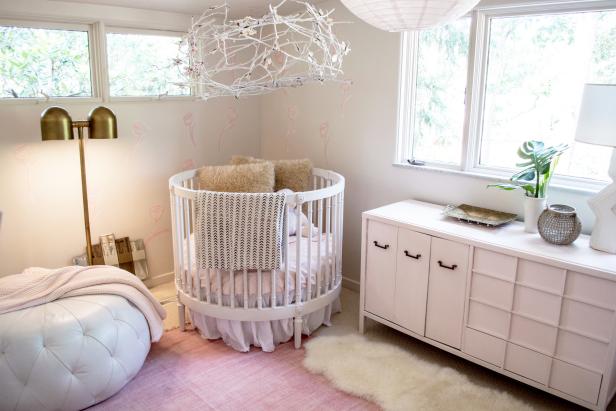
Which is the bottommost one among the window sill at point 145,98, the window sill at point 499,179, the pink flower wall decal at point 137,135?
the window sill at point 499,179

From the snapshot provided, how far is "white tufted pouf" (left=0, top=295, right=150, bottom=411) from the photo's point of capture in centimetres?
214

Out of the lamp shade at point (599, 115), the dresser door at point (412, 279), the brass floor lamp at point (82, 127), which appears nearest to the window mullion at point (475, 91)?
the dresser door at point (412, 279)

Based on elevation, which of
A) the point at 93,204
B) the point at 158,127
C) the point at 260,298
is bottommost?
the point at 260,298

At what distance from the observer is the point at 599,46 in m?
2.40

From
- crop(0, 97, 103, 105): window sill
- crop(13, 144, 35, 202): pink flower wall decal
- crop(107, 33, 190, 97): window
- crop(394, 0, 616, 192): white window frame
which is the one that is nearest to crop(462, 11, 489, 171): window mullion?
crop(394, 0, 616, 192): white window frame

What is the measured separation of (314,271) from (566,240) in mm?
1342

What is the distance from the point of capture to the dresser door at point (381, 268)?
2.79 meters

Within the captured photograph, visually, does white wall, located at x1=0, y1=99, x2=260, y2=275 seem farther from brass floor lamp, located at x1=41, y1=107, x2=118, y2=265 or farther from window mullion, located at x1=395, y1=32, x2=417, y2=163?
window mullion, located at x1=395, y1=32, x2=417, y2=163

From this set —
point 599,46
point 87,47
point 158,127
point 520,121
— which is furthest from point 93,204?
point 599,46

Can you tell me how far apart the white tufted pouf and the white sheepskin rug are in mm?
971

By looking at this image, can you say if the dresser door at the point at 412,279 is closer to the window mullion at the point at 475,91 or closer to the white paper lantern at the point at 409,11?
the window mullion at the point at 475,91

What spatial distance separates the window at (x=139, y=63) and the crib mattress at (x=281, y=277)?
127 centimetres

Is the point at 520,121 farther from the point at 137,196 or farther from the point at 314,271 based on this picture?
the point at 137,196

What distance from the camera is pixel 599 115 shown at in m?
2.06
